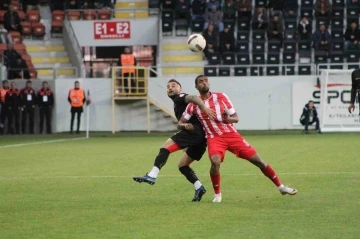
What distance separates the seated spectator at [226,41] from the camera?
1459 inches

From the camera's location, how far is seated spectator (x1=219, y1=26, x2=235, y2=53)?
1459 inches

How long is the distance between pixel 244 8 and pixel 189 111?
26.0m

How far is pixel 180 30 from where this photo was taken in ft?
128

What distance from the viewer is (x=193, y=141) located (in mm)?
13164

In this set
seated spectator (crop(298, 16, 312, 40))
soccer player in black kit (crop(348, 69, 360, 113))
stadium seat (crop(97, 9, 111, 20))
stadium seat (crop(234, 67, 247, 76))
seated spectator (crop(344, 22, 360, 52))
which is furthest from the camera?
stadium seat (crop(97, 9, 111, 20))

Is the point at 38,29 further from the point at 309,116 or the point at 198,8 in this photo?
the point at 309,116

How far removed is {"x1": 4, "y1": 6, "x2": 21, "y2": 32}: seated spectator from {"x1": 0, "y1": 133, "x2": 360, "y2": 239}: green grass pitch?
1525cm

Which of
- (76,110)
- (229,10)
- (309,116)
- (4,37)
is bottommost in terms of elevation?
(309,116)

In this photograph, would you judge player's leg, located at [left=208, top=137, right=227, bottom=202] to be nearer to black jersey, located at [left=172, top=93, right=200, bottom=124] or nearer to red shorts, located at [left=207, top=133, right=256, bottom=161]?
red shorts, located at [left=207, top=133, right=256, bottom=161]

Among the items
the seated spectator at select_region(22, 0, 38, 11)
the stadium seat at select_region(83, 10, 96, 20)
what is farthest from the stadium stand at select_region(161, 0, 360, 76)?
the seated spectator at select_region(22, 0, 38, 11)

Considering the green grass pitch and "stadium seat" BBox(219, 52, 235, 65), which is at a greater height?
"stadium seat" BBox(219, 52, 235, 65)

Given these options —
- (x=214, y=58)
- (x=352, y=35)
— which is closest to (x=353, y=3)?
(x=352, y=35)

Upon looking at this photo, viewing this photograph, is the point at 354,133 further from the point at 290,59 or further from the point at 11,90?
the point at 11,90

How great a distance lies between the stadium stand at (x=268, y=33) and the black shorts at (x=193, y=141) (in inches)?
893
